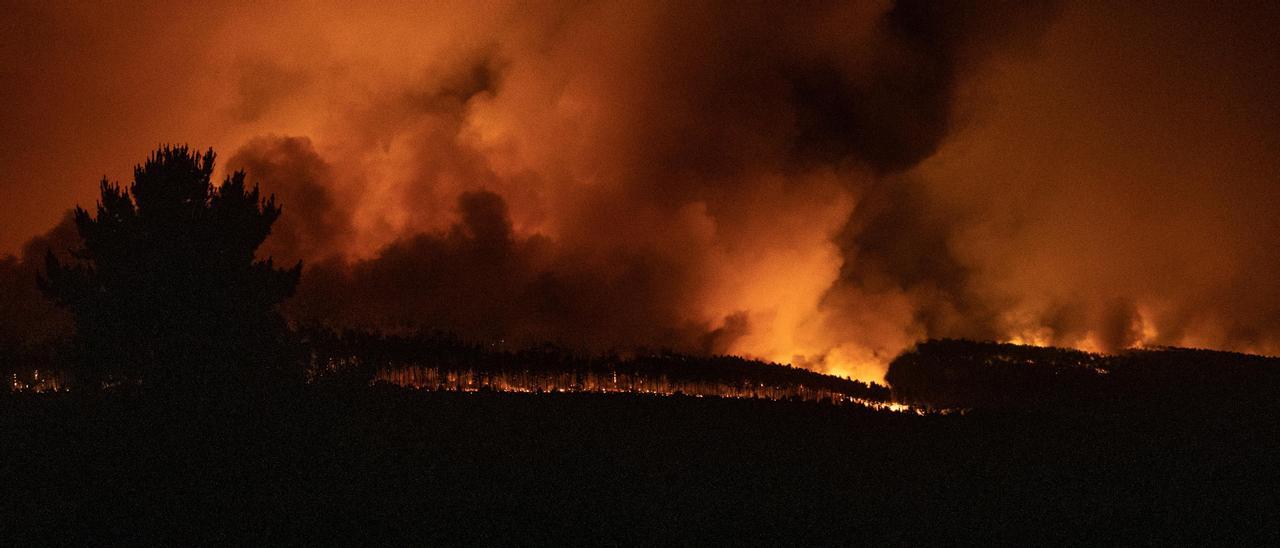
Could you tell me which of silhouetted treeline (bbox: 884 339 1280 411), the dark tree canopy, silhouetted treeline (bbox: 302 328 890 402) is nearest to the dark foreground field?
the dark tree canopy

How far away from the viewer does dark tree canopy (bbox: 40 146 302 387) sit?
53.4ft

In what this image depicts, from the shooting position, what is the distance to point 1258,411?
22.5m

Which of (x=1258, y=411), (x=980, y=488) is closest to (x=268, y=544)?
(x=980, y=488)

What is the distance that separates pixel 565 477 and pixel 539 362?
7.85 metres

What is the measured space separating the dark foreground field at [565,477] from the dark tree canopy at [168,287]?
1212mm

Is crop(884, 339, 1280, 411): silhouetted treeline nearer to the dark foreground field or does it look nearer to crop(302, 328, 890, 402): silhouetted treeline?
crop(302, 328, 890, 402): silhouetted treeline

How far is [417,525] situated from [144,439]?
464cm

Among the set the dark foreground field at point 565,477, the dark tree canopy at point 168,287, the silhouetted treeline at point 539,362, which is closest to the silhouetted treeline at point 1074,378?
the silhouetted treeline at point 539,362

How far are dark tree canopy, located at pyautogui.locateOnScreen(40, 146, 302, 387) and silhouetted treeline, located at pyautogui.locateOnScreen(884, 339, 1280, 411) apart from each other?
48.3 feet

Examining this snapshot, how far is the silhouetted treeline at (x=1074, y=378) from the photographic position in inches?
946

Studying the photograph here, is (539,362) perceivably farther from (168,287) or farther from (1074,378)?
(1074,378)

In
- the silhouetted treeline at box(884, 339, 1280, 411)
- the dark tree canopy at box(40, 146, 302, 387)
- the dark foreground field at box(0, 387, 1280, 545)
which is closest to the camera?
the dark foreground field at box(0, 387, 1280, 545)

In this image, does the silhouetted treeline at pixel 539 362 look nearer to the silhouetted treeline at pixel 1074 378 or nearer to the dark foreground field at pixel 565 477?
the dark foreground field at pixel 565 477

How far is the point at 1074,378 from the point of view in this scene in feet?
89.5
